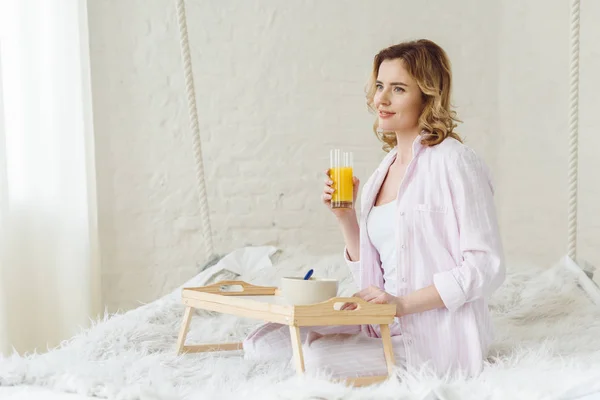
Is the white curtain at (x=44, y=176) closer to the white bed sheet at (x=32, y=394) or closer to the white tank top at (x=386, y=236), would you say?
the white bed sheet at (x=32, y=394)

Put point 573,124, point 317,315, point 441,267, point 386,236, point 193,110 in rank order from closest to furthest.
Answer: point 317,315 → point 441,267 → point 386,236 → point 573,124 → point 193,110

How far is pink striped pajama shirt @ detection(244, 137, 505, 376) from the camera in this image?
5.57 ft

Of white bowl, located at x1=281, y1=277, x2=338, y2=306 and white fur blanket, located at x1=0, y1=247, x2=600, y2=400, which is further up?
white bowl, located at x1=281, y1=277, x2=338, y2=306

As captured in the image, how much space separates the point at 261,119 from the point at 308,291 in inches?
87.1

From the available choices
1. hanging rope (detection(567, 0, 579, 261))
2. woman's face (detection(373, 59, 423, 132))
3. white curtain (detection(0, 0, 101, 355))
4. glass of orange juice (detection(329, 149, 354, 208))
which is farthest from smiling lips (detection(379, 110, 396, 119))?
white curtain (detection(0, 0, 101, 355))

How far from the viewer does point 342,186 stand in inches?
70.2

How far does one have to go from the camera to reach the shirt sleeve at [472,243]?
1.69m

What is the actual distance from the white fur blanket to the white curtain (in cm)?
80

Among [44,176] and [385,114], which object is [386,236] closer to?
[385,114]

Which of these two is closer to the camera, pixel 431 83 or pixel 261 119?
pixel 431 83

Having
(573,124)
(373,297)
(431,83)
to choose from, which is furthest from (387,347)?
(573,124)

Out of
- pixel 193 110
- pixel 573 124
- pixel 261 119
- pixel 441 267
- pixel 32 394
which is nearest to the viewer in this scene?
pixel 32 394

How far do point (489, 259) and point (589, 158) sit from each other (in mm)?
1913

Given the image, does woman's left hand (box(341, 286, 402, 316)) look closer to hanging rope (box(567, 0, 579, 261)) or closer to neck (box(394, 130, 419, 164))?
neck (box(394, 130, 419, 164))
